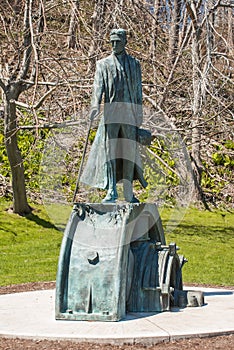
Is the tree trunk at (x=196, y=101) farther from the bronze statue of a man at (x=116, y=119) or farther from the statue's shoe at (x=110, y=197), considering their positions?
the statue's shoe at (x=110, y=197)

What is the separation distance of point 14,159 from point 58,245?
234 cm

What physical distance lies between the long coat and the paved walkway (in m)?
1.63

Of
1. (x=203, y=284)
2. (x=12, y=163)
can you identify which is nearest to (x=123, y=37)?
(x=203, y=284)

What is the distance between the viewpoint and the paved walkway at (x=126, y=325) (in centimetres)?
655

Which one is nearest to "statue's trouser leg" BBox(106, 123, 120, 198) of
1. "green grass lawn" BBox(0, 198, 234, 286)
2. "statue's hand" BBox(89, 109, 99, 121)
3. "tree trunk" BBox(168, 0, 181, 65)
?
"statue's hand" BBox(89, 109, 99, 121)

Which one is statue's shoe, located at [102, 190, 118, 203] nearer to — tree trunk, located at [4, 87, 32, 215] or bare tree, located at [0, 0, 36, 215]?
bare tree, located at [0, 0, 36, 215]

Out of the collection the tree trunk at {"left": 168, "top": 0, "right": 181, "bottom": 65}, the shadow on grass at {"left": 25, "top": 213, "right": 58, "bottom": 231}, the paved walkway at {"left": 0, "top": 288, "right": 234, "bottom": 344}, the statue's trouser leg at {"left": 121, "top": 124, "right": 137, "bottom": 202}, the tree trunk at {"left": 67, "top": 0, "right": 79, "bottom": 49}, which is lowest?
the paved walkway at {"left": 0, "top": 288, "right": 234, "bottom": 344}

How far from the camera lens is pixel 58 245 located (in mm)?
14219

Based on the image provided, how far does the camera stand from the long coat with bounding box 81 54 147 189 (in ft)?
26.2

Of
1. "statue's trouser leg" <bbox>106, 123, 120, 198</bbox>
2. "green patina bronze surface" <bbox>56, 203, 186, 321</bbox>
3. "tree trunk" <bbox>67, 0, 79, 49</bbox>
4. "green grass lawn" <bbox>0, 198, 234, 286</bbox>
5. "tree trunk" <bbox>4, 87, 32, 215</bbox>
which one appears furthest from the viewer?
"tree trunk" <bbox>4, 87, 32, 215</bbox>

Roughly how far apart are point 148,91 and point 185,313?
35.0ft

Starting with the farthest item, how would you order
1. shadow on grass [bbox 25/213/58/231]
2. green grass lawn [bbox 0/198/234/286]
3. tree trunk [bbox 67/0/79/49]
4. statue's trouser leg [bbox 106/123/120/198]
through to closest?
shadow on grass [bbox 25/213/58/231]
green grass lawn [bbox 0/198/234/286]
tree trunk [bbox 67/0/79/49]
statue's trouser leg [bbox 106/123/120/198]

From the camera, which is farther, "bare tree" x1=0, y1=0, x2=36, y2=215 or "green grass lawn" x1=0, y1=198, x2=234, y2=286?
"bare tree" x1=0, y1=0, x2=36, y2=215

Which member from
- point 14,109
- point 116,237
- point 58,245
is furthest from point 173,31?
point 116,237
